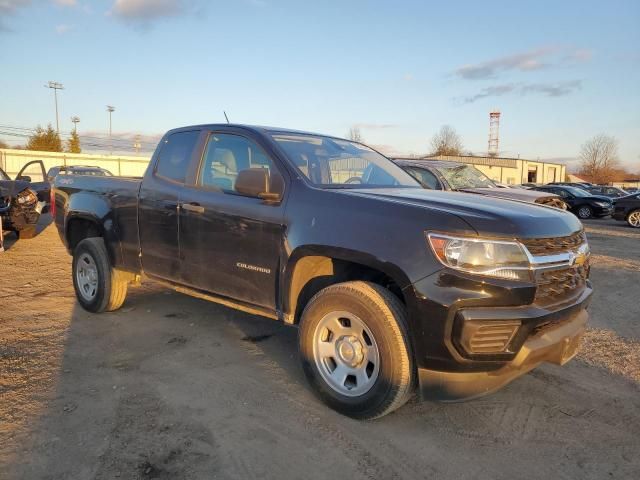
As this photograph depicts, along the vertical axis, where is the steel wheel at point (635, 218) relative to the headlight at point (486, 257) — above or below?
below

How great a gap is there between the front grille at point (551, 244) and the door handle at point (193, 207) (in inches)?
99.0

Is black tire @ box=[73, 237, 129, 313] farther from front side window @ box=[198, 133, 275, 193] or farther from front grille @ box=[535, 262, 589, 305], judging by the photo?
front grille @ box=[535, 262, 589, 305]

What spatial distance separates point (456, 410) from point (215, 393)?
1708 mm

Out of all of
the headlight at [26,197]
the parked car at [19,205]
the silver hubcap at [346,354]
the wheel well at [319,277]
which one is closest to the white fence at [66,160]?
the parked car at [19,205]

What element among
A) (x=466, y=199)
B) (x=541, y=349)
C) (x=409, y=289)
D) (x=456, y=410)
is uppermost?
(x=466, y=199)

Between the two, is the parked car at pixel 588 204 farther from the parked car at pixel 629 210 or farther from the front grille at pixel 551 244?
the front grille at pixel 551 244

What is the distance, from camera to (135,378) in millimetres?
3834

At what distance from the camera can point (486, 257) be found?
9.29ft

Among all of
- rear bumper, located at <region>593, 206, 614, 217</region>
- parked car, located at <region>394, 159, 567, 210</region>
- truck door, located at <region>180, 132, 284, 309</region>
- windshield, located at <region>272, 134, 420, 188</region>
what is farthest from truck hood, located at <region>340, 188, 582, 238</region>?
rear bumper, located at <region>593, 206, 614, 217</region>

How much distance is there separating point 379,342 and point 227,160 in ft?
6.91

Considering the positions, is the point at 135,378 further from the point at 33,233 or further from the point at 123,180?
the point at 33,233

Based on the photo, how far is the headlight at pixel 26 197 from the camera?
995 centimetres

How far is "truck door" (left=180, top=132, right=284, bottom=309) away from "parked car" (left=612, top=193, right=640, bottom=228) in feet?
60.9

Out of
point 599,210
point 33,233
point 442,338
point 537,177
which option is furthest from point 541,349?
point 537,177
